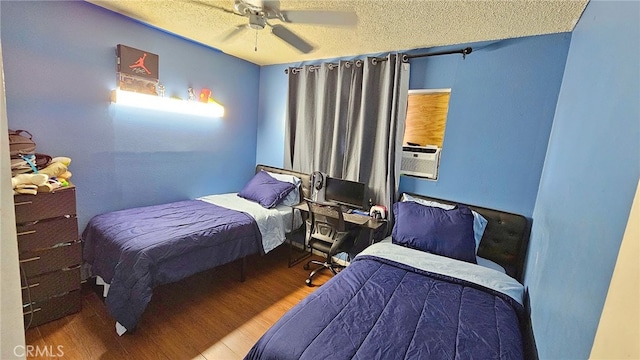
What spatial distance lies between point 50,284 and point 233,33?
7.61ft

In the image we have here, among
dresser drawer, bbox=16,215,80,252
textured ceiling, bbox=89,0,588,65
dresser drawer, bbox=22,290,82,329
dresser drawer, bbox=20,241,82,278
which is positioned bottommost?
dresser drawer, bbox=22,290,82,329

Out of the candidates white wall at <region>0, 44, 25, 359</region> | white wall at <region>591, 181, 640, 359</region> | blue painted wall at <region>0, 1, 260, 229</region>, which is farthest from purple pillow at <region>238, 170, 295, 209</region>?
white wall at <region>591, 181, 640, 359</region>

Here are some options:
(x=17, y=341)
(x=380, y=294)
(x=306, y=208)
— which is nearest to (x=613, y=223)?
(x=380, y=294)

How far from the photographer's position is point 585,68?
1.49m

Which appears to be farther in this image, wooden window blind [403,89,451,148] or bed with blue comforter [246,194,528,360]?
wooden window blind [403,89,451,148]

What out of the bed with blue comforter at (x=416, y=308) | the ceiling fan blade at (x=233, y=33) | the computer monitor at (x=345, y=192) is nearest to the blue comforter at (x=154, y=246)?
the computer monitor at (x=345, y=192)

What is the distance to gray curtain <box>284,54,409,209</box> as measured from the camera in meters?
2.79

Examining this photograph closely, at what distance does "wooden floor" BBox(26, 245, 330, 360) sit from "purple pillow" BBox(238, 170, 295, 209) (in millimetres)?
804

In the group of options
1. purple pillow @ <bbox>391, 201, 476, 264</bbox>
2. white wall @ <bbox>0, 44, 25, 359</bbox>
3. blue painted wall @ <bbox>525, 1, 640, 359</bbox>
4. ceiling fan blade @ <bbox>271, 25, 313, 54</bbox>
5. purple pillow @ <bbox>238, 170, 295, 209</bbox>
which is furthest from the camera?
purple pillow @ <bbox>238, 170, 295, 209</bbox>

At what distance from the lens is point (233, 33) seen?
7.39 ft

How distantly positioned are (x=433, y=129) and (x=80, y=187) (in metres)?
3.29

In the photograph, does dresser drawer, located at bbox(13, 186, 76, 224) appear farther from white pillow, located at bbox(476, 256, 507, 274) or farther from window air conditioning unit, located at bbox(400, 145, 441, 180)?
white pillow, located at bbox(476, 256, 507, 274)

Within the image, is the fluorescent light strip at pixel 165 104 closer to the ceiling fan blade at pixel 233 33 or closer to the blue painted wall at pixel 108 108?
the blue painted wall at pixel 108 108

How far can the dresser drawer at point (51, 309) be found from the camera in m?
1.92
